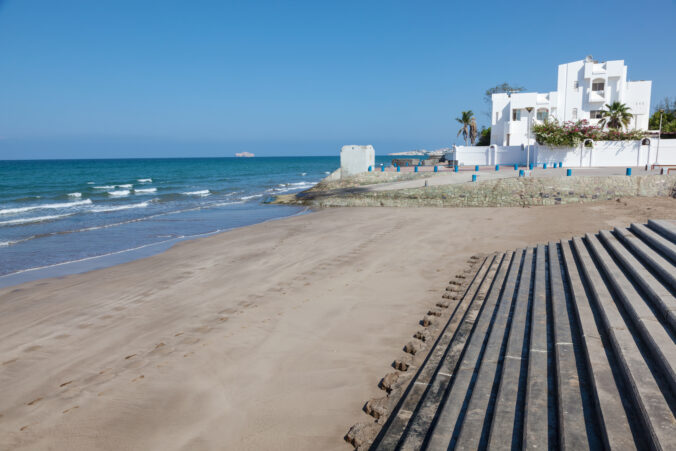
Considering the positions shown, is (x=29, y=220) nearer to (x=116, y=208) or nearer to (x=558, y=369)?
(x=116, y=208)

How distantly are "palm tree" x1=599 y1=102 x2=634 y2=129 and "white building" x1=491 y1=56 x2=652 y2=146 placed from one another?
1.36 meters

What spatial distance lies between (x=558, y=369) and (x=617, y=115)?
44.9 metres

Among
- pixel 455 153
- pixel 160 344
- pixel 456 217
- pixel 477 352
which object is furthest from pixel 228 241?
pixel 455 153

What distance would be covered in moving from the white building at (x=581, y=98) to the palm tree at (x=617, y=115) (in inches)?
53.7

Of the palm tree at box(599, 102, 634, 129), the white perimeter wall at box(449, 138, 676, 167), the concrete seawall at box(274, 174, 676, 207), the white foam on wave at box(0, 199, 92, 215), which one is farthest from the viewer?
the palm tree at box(599, 102, 634, 129)

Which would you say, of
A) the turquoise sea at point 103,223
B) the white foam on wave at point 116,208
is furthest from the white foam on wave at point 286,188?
the white foam on wave at point 116,208

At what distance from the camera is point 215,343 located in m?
6.04

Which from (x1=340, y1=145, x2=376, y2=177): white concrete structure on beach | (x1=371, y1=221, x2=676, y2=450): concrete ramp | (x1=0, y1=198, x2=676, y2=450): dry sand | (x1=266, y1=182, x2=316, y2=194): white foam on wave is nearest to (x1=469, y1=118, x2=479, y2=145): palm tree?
(x1=266, y1=182, x2=316, y2=194): white foam on wave

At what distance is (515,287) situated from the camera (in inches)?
286

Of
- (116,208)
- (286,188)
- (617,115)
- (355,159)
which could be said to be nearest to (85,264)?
(116,208)

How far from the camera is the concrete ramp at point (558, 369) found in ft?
10.5

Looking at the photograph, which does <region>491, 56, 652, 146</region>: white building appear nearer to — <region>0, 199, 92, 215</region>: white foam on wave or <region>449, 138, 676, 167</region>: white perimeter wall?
<region>449, 138, 676, 167</region>: white perimeter wall

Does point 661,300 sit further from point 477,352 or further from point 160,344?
point 160,344

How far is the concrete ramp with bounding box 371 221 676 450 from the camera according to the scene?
3.21 m
